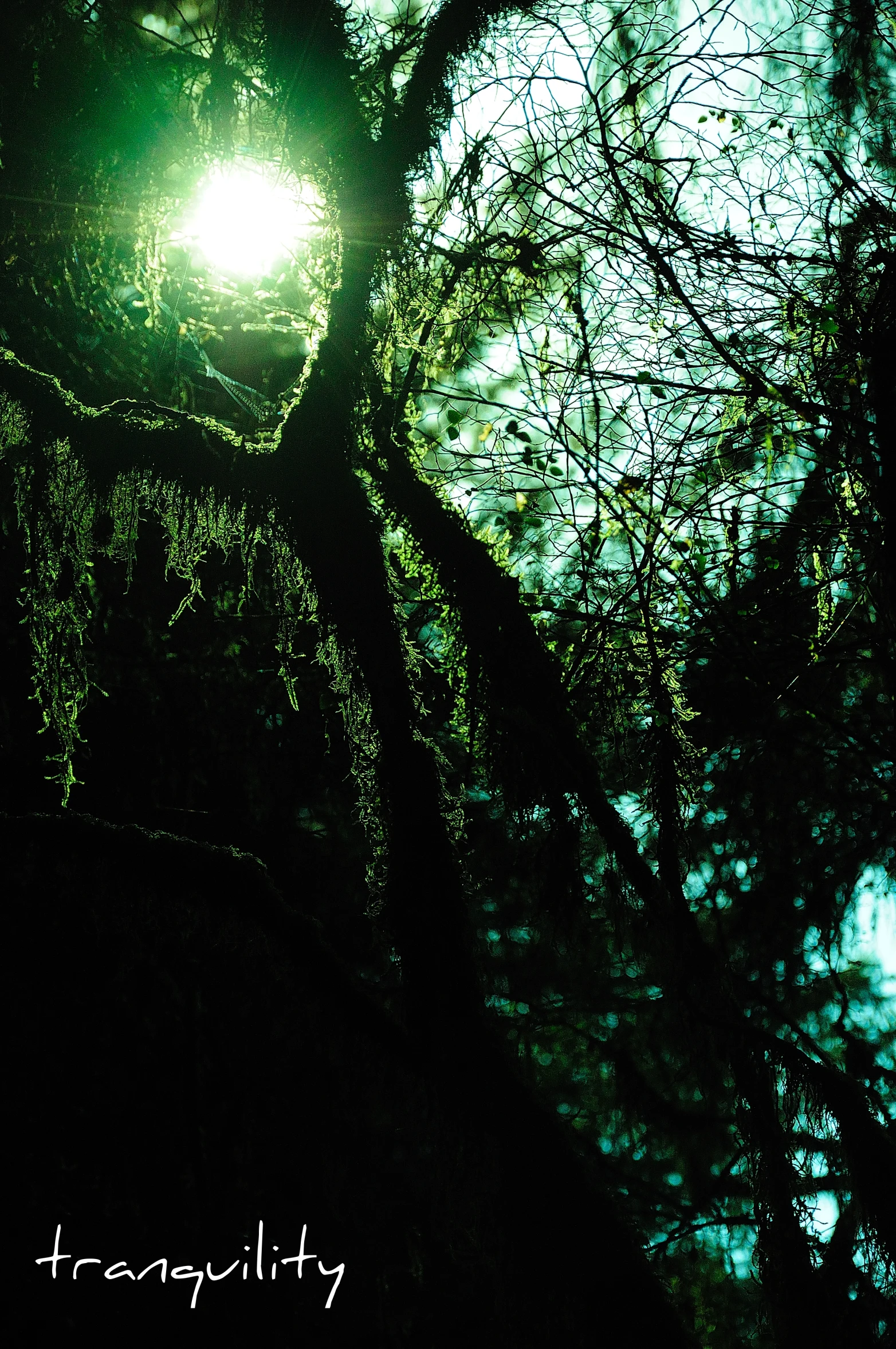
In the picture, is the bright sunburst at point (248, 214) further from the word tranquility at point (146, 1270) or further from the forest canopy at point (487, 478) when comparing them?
the word tranquility at point (146, 1270)

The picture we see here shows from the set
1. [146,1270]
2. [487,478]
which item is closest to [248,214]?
[487,478]

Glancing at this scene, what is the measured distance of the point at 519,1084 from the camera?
284cm

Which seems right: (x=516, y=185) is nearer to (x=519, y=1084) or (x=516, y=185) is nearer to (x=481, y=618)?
(x=481, y=618)

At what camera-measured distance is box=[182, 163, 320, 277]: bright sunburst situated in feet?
13.7

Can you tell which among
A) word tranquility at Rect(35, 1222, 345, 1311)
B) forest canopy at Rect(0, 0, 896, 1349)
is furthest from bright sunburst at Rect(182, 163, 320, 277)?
word tranquility at Rect(35, 1222, 345, 1311)

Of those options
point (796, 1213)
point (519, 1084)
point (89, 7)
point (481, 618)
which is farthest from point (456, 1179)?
point (89, 7)

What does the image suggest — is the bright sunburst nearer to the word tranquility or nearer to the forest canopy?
the forest canopy

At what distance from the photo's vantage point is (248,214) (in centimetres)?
445

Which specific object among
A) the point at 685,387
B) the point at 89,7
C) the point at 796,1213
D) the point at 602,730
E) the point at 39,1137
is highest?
the point at 89,7

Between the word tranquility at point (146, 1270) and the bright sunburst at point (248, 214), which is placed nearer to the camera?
the word tranquility at point (146, 1270)

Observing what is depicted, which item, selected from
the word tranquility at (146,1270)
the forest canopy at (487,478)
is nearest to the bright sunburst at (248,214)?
the forest canopy at (487,478)

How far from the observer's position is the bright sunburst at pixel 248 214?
418cm

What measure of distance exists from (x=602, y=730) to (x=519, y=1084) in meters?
2.15

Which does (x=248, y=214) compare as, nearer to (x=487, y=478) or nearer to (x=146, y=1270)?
(x=487, y=478)
